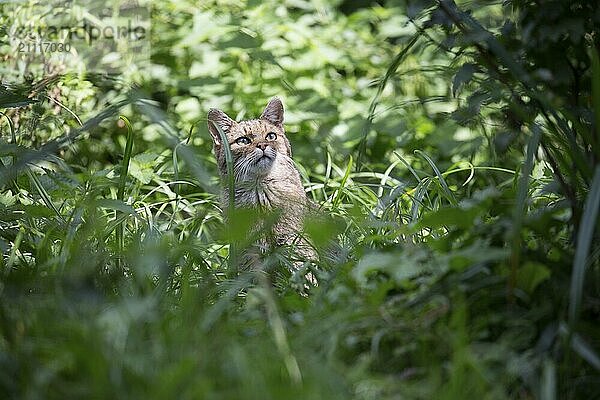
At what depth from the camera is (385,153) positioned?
5102 millimetres

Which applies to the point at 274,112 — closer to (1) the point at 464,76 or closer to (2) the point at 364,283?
(1) the point at 464,76

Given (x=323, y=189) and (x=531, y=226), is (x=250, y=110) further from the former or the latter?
(x=531, y=226)

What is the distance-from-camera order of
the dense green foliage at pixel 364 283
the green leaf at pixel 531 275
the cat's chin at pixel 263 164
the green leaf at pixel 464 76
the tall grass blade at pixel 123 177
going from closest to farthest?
the dense green foliage at pixel 364 283 < the green leaf at pixel 531 275 < the green leaf at pixel 464 76 < the tall grass blade at pixel 123 177 < the cat's chin at pixel 263 164

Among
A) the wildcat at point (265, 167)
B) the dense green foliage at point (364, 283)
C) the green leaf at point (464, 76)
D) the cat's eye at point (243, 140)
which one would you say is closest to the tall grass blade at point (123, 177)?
the dense green foliage at point (364, 283)

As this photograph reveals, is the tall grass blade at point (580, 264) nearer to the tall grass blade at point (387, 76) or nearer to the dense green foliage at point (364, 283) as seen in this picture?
the dense green foliage at point (364, 283)

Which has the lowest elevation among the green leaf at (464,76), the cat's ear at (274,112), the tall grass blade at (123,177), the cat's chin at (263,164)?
the cat's chin at (263,164)

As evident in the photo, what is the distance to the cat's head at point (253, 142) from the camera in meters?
3.71

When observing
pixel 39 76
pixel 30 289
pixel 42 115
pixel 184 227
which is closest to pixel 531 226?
pixel 30 289

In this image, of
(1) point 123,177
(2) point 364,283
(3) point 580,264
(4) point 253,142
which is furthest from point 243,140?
(3) point 580,264

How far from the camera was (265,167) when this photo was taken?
3707 millimetres

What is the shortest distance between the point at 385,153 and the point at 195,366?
3612mm

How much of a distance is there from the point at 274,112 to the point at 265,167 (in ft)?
1.09

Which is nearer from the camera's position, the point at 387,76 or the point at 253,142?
Result: the point at 387,76

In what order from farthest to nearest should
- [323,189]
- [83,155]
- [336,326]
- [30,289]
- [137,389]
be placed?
[83,155]
[323,189]
[30,289]
[336,326]
[137,389]
